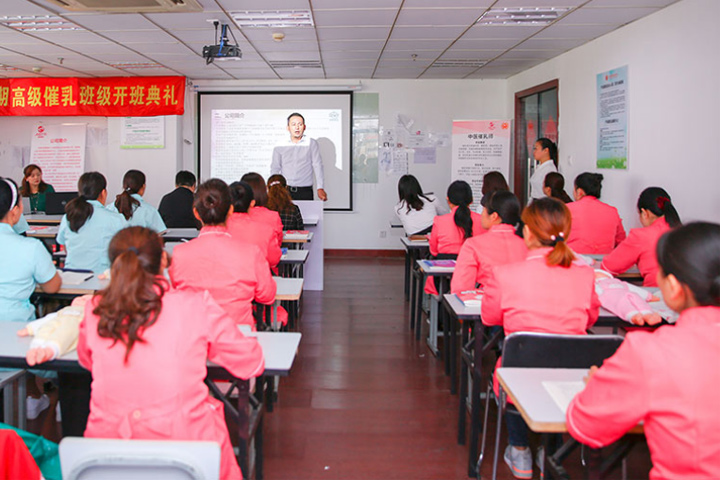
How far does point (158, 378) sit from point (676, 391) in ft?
3.92

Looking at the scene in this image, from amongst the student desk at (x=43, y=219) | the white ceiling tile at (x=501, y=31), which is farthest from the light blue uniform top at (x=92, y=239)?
the white ceiling tile at (x=501, y=31)

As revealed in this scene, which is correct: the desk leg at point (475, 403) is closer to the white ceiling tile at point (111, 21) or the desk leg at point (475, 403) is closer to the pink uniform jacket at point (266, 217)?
the pink uniform jacket at point (266, 217)

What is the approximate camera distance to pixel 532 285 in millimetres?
2102

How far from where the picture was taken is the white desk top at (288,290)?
276cm

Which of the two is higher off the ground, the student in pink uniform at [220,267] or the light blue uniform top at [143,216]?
the light blue uniform top at [143,216]

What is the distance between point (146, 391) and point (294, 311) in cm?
312

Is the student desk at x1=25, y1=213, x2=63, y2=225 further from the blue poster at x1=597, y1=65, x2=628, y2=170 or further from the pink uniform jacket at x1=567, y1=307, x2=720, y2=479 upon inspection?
the pink uniform jacket at x1=567, y1=307, x2=720, y2=479

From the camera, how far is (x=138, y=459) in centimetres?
118

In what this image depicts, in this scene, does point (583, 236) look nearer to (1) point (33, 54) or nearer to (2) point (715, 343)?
(2) point (715, 343)

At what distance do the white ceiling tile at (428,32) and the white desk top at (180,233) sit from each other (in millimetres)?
2585

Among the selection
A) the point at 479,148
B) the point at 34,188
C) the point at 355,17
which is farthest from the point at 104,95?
the point at 479,148

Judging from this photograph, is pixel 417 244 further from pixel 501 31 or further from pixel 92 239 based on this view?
pixel 92 239

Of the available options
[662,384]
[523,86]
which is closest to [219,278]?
[662,384]

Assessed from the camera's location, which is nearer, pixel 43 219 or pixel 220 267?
pixel 220 267
